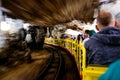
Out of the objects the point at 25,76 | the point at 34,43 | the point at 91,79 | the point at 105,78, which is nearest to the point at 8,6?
the point at 25,76

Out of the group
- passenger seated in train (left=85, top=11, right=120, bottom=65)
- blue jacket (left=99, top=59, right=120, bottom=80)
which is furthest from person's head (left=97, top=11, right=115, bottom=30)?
blue jacket (left=99, top=59, right=120, bottom=80)

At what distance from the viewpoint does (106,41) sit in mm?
1929

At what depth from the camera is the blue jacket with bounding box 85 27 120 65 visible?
192cm

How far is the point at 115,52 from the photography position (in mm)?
1940

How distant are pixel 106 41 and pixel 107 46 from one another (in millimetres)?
58

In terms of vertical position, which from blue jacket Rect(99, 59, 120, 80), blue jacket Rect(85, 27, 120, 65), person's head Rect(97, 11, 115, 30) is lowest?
blue jacket Rect(99, 59, 120, 80)

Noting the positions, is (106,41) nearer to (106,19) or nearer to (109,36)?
(109,36)

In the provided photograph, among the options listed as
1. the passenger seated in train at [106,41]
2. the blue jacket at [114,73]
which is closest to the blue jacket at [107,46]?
the passenger seated in train at [106,41]

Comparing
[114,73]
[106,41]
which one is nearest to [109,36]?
[106,41]

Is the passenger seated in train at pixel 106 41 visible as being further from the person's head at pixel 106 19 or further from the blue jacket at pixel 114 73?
the blue jacket at pixel 114 73

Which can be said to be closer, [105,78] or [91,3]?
[105,78]

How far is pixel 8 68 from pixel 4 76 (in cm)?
157

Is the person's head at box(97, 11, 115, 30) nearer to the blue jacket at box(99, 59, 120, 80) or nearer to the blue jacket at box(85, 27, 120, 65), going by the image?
the blue jacket at box(85, 27, 120, 65)

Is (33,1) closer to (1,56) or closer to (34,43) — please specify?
(1,56)
